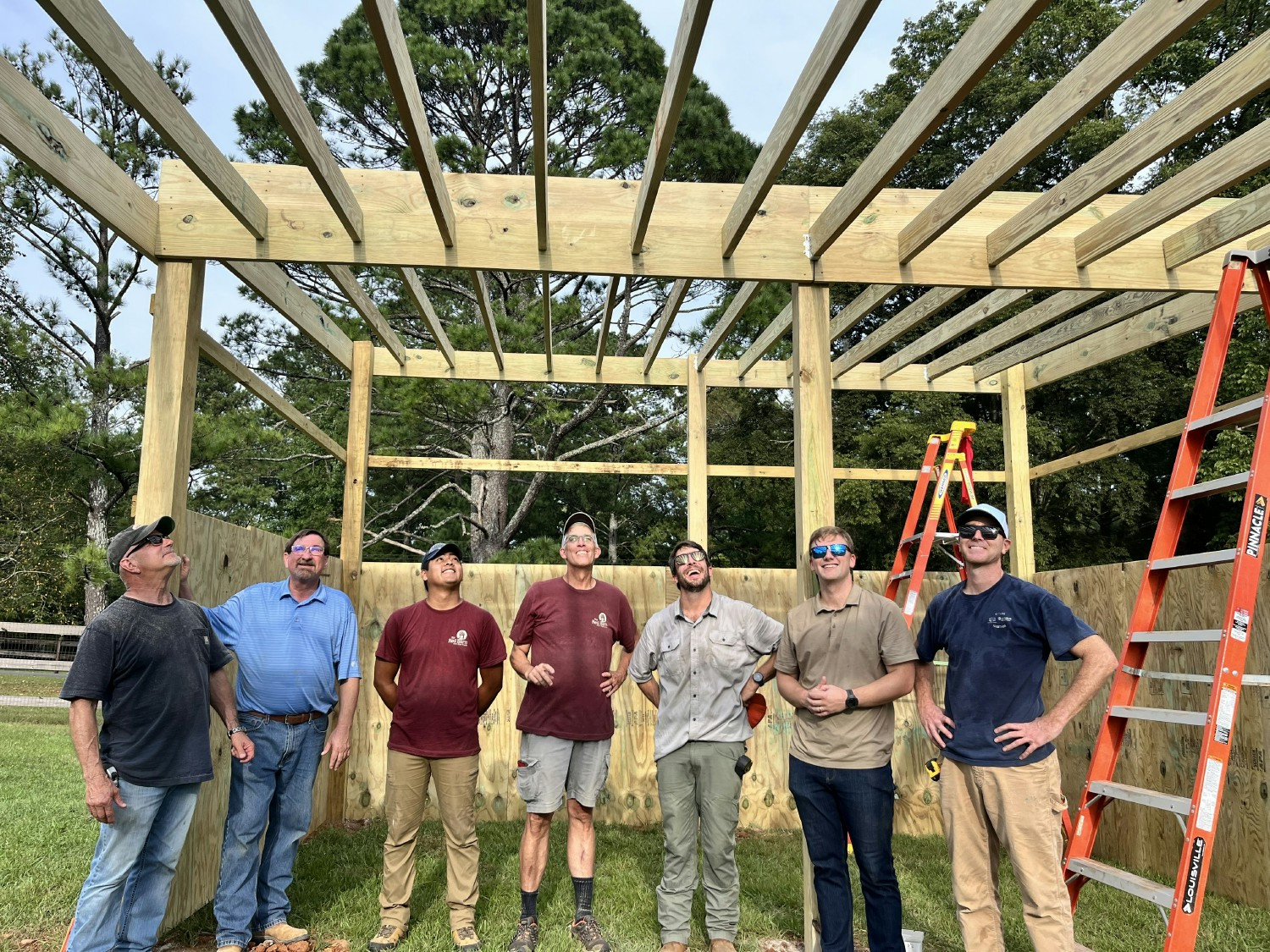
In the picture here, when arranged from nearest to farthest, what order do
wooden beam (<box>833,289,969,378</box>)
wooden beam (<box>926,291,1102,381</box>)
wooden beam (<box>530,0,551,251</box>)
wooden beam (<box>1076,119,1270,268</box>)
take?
wooden beam (<box>530,0,551,251</box>)
wooden beam (<box>1076,119,1270,268</box>)
wooden beam (<box>833,289,969,378</box>)
wooden beam (<box>926,291,1102,381</box>)

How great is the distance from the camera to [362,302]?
A: 5246 mm

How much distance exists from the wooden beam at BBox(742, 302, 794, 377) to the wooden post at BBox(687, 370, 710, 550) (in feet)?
1.11

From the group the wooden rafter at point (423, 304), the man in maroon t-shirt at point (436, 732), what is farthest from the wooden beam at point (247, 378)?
the man in maroon t-shirt at point (436, 732)

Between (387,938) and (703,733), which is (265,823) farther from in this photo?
(703,733)

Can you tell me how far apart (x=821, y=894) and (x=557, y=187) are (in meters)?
3.33

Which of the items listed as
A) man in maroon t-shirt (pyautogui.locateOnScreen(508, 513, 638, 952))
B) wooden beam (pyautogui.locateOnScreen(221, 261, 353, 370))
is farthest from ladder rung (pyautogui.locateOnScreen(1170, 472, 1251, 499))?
wooden beam (pyautogui.locateOnScreen(221, 261, 353, 370))

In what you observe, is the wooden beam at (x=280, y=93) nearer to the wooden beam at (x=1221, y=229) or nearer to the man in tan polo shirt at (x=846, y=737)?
the man in tan polo shirt at (x=846, y=737)

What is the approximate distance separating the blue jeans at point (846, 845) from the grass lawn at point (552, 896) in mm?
708

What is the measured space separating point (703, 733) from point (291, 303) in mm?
3415

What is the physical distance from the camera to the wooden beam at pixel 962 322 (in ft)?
17.7

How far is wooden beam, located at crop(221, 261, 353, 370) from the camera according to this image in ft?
15.1

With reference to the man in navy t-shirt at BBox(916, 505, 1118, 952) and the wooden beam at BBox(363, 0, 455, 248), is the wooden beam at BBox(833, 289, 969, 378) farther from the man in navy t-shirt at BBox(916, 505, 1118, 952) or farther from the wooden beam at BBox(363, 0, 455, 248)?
the wooden beam at BBox(363, 0, 455, 248)

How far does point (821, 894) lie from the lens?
3.58 metres

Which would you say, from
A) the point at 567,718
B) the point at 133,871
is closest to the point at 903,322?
the point at 567,718
